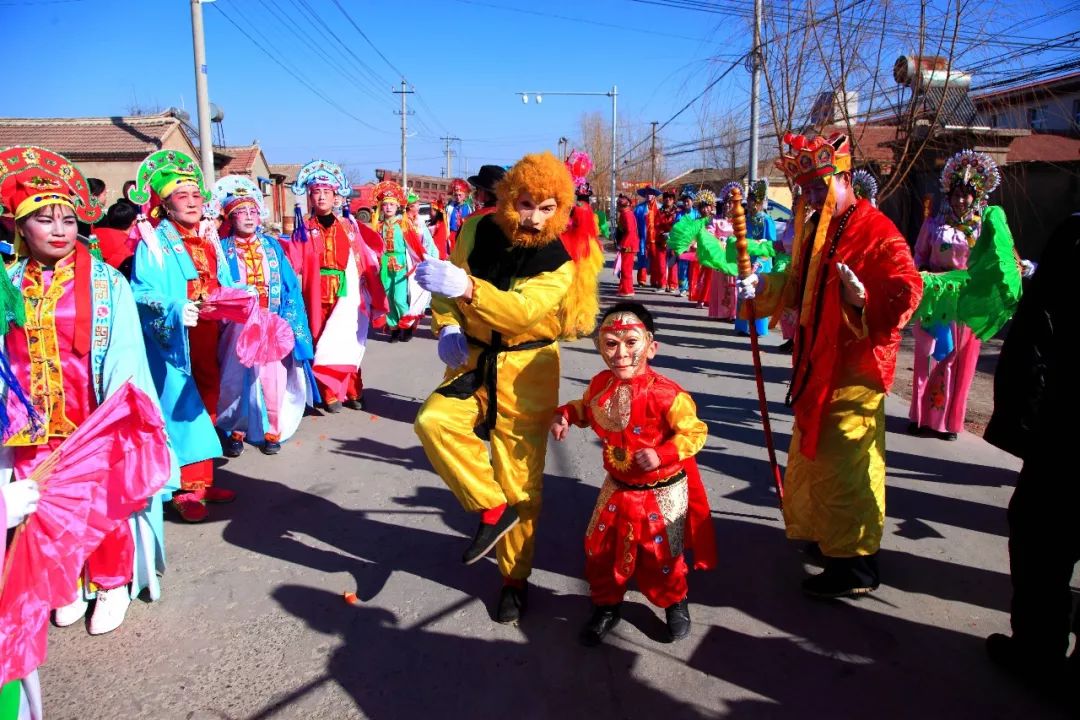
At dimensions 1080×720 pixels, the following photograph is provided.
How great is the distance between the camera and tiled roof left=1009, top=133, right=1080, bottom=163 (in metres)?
20.0

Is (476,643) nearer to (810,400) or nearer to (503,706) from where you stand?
(503,706)

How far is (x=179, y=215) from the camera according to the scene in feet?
14.2

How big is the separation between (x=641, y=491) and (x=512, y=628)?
839mm

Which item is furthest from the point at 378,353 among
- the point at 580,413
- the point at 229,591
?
the point at 580,413

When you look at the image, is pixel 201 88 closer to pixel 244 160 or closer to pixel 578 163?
pixel 578 163

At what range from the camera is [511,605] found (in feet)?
10.8

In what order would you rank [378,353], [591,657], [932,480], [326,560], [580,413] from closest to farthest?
[591,657]
[580,413]
[326,560]
[932,480]
[378,353]

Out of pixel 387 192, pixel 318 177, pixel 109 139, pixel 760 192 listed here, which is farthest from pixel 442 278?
pixel 109 139

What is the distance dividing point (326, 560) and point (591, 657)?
1.61 meters

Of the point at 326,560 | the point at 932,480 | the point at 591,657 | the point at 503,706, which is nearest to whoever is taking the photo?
the point at 503,706

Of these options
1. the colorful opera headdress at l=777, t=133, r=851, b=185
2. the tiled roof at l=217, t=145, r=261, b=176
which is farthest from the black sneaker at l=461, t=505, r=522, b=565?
the tiled roof at l=217, t=145, r=261, b=176

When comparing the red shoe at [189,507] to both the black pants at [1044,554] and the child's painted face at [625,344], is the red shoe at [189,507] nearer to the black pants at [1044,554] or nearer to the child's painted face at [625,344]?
the child's painted face at [625,344]

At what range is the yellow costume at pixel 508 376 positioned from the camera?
10.2ft

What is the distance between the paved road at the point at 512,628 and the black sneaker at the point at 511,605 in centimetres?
5
